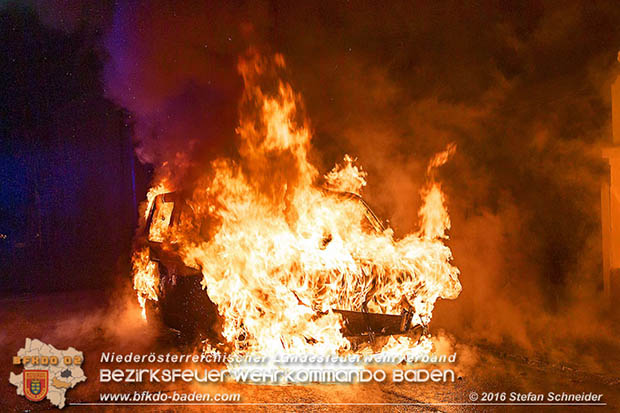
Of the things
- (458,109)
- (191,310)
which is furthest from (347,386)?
(458,109)

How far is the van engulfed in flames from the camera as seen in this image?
174 inches

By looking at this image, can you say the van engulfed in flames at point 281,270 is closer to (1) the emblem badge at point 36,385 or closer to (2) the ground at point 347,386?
(2) the ground at point 347,386

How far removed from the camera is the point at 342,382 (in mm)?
4426

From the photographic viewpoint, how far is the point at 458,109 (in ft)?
24.3

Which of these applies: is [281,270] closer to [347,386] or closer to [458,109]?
[347,386]

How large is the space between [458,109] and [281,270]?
4.65m

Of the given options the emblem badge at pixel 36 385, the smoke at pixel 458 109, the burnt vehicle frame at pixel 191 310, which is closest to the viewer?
the emblem badge at pixel 36 385

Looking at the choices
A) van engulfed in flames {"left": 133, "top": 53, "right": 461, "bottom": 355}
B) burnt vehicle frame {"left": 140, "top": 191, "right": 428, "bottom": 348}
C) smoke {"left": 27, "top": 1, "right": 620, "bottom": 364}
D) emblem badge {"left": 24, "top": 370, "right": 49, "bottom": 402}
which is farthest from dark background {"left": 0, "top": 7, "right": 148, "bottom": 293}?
emblem badge {"left": 24, "top": 370, "right": 49, "bottom": 402}

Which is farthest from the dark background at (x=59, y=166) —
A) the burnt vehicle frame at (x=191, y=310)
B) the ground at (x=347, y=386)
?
the burnt vehicle frame at (x=191, y=310)

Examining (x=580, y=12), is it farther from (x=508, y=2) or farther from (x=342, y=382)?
(x=342, y=382)

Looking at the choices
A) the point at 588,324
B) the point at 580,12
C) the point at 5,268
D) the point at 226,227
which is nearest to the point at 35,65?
the point at 5,268

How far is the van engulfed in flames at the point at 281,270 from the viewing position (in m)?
4.41

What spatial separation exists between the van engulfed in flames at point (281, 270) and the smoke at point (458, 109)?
83.0 inches

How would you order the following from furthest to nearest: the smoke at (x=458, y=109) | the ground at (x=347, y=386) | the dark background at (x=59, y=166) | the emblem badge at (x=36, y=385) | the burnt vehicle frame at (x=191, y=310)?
the dark background at (x=59, y=166) → the smoke at (x=458, y=109) → the burnt vehicle frame at (x=191, y=310) → the emblem badge at (x=36, y=385) → the ground at (x=347, y=386)
